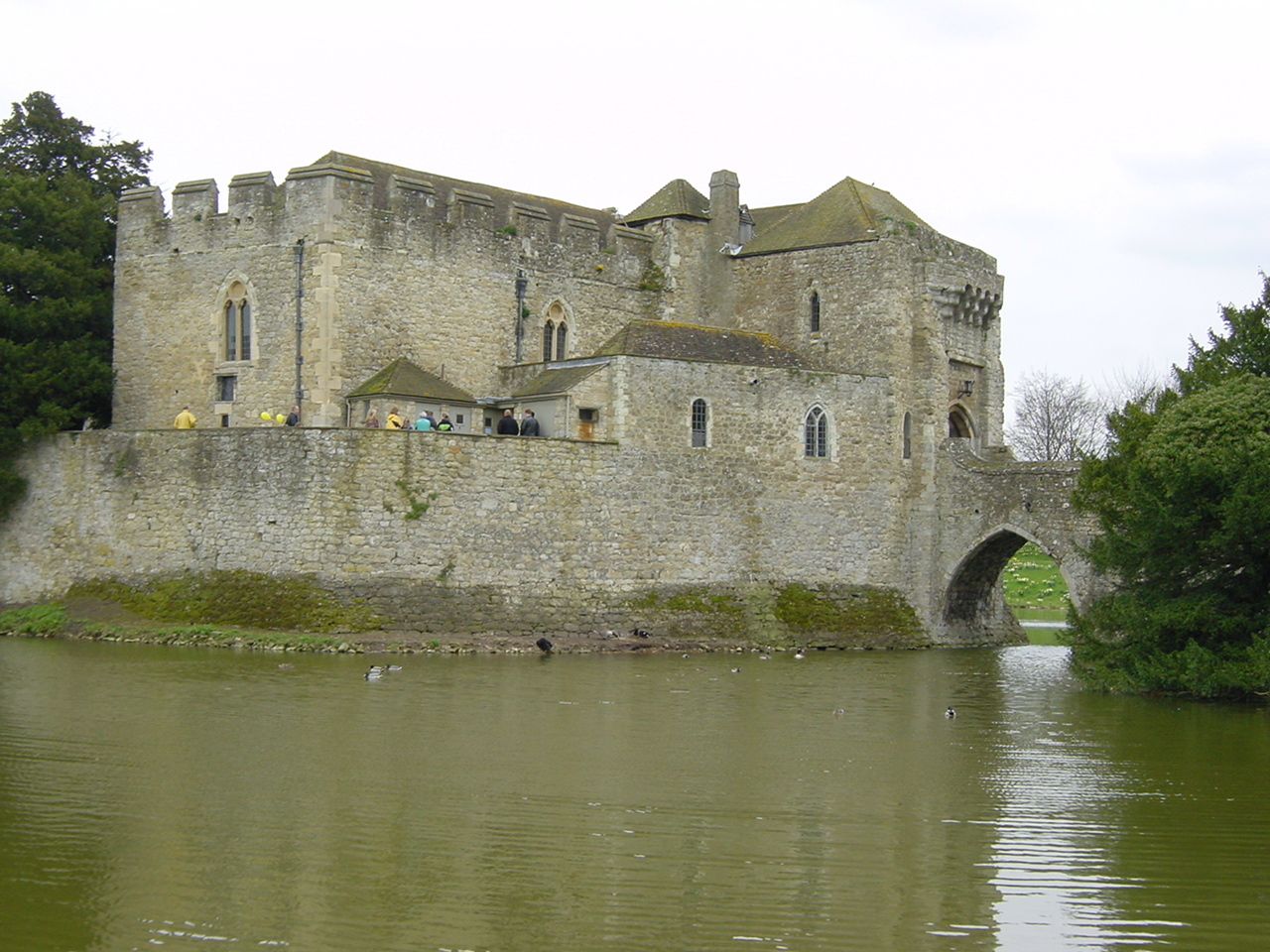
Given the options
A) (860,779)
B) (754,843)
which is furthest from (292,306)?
(754,843)

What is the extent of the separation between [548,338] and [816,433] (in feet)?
21.4

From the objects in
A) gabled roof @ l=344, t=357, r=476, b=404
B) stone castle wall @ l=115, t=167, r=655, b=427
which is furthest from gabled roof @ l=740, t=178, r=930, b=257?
gabled roof @ l=344, t=357, r=476, b=404

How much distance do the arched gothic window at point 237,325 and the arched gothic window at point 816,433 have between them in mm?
11909

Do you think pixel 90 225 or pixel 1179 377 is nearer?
pixel 1179 377

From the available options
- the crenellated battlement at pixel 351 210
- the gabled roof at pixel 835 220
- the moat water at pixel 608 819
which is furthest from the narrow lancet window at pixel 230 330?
the gabled roof at pixel 835 220

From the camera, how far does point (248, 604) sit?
96.5ft

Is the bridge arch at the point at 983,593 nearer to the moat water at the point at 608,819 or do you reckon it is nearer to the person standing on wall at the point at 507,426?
the person standing on wall at the point at 507,426

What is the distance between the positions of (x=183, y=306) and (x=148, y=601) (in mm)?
7559

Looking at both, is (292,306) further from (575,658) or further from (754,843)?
(754,843)

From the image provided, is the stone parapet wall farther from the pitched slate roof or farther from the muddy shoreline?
the pitched slate roof

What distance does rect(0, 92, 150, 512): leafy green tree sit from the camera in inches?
1293

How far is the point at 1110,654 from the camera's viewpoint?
25.0 metres

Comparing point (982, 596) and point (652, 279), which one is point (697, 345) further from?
point (982, 596)

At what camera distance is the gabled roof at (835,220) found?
3688 centimetres
